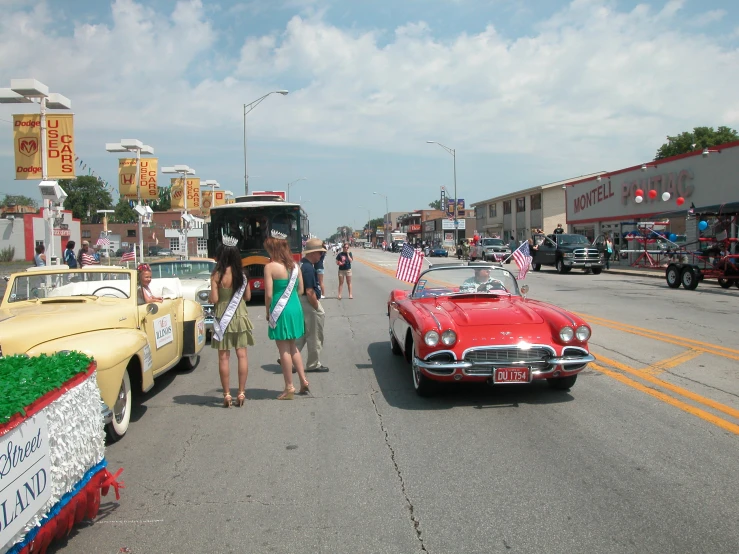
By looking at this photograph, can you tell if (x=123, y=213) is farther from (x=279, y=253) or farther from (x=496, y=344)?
(x=496, y=344)

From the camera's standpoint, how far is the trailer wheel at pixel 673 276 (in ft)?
66.6

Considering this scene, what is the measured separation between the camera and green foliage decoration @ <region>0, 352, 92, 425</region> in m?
3.03

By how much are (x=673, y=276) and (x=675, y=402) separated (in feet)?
51.8

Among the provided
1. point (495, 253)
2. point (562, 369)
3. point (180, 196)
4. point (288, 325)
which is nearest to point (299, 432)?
point (288, 325)

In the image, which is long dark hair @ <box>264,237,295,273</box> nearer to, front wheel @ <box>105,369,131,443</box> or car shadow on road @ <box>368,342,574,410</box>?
car shadow on road @ <box>368,342,574,410</box>

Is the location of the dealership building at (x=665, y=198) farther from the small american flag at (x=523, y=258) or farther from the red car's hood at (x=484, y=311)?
the red car's hood at (x=484, y=311)

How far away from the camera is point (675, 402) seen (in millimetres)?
6301

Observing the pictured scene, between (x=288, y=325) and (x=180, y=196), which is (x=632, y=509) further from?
(x=180, y=196)

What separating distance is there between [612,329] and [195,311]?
7.26m

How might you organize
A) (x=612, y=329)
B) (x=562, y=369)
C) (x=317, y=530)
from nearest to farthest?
(x=317, y=530), (x=562, y=369), (x=612, y=329)

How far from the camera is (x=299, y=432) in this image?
5.67 m

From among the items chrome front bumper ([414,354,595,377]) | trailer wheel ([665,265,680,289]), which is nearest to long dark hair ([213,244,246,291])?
chrome front bumper ([414,354,595,377])

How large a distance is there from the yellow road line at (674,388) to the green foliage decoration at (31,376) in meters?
5.50

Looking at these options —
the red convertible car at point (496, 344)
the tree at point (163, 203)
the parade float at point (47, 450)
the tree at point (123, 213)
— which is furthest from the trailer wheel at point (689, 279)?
the tree at point (163, 203)
